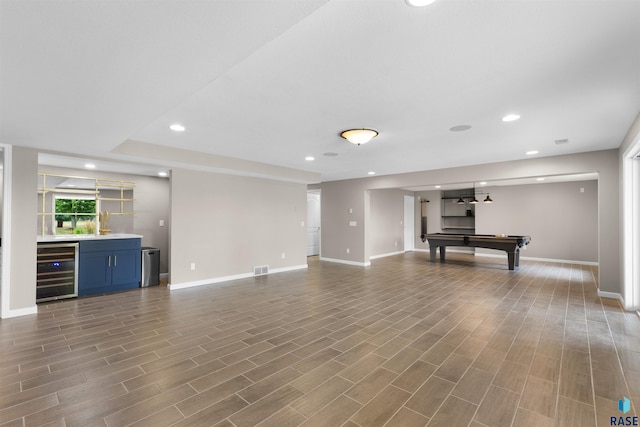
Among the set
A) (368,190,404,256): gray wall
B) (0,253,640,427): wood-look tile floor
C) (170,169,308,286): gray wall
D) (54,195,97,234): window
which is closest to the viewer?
(0,253,640,427): wood-look tile floor

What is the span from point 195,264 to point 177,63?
448 centimetres

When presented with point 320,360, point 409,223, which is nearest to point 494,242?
point 409,223

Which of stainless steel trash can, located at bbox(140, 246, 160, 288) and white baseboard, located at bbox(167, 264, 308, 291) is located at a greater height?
stainless steel trash can, located at bbox(140, 246, 160, 288)

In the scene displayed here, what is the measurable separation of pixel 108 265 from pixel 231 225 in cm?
222

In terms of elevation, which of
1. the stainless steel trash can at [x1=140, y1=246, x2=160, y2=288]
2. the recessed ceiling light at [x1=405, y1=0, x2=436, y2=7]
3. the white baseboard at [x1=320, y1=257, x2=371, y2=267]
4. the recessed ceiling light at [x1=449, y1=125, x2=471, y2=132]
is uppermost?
the recessed ceiling light at [x1=449, y1=125, x2=471, y2=132]

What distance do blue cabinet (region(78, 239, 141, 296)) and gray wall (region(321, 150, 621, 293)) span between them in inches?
198

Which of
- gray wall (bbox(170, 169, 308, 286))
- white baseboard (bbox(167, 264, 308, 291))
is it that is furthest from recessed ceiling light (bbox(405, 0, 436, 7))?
white baseboard (bbox(167, 264, 308, 291))

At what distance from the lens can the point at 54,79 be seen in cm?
199

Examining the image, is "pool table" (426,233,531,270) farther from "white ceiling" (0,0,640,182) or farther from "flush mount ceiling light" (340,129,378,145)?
"flush mount ceiling light" (340,129,378,145)

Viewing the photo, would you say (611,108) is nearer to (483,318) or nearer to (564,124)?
(564,124)

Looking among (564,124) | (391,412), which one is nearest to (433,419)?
(391,412)

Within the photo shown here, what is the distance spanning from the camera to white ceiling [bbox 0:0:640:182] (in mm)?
1439

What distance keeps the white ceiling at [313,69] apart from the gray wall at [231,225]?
1688mm

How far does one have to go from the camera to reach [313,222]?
401 inches
